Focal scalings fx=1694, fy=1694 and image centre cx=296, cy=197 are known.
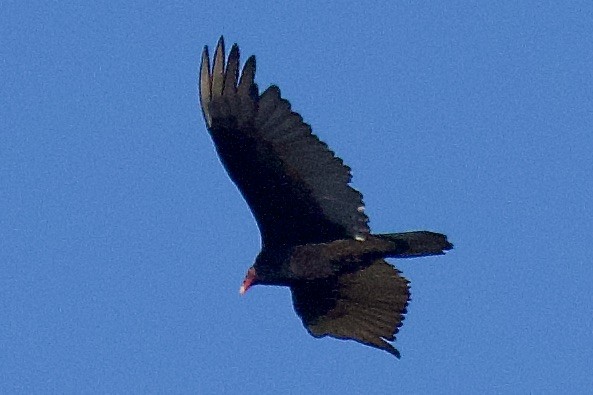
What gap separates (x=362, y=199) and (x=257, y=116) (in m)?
1.01

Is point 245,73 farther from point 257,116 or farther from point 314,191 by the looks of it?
point 314,191

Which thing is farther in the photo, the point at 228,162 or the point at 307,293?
the point at 307,293

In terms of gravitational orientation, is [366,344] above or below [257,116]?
below

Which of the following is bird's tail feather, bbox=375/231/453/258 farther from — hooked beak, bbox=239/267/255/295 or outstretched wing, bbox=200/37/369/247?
hooked beak, bbox=239/267/255/295

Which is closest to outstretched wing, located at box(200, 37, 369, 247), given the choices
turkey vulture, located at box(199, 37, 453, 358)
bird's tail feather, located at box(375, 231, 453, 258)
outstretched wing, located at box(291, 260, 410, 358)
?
turkey vulture, located at box(199, 37, 453, 358)

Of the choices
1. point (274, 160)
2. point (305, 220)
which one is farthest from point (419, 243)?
point (274, 160)

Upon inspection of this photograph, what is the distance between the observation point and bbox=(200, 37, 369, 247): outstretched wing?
11898mm

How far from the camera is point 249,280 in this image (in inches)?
499

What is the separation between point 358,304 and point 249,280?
3.07 feet

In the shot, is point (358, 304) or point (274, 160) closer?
point (274, 160)

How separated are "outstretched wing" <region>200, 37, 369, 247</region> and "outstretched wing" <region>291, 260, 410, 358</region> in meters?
0.56

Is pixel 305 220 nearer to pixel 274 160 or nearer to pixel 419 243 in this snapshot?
pixel 274 160

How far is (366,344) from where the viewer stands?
12.9m

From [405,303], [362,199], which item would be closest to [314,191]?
[362,199]
